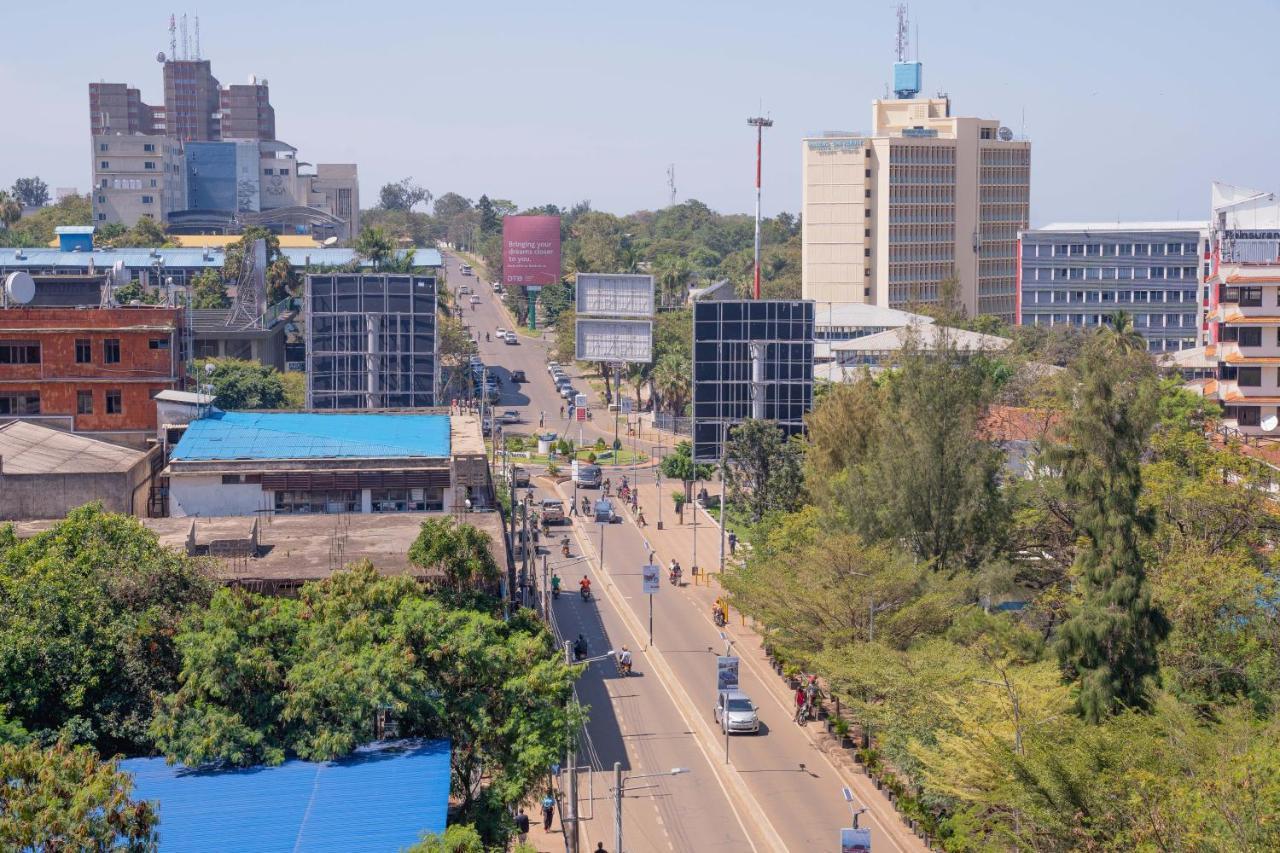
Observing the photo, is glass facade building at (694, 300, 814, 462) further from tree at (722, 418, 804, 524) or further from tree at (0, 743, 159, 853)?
tree at (0, 743, 159, 853)

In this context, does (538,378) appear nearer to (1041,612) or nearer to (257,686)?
(1041,612)

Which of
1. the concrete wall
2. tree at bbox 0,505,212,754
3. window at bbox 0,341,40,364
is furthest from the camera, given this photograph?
window at bbox 0,341,40,364

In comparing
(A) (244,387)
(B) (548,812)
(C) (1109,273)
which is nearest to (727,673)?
(B) (548,812)

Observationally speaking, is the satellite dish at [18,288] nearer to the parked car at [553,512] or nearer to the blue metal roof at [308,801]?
the parked car at [553,512]

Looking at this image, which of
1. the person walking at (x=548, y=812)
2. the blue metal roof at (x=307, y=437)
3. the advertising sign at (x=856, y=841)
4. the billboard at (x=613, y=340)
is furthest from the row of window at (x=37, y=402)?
the advertising sign at (x=856, y=841)

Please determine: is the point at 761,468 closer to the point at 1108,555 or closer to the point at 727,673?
the point at 727,673

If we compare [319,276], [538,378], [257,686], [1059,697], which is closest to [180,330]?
[319,276]

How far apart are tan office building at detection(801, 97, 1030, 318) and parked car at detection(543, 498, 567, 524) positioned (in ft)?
251

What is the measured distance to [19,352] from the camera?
69.1 m

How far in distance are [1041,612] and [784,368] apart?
3593cm

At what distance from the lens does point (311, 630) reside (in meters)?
39.0

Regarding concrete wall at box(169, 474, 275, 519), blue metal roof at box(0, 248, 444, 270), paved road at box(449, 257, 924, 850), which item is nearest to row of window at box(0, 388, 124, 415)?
concrete wall at box(169, 474, 275, 519)

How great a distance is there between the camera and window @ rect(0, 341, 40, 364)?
6894 centimetres

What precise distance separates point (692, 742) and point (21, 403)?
112 feet
